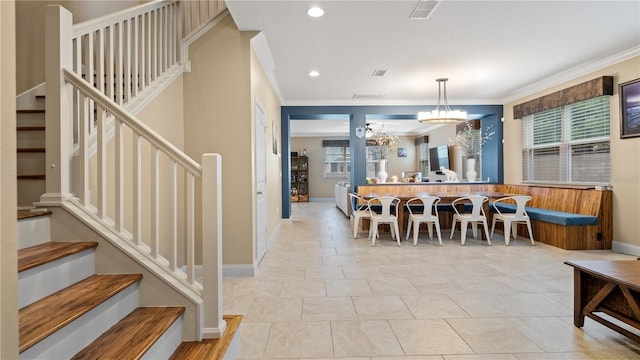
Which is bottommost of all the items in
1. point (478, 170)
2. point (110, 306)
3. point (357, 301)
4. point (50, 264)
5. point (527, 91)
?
point (357, 301)

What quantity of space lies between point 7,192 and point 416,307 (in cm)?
280

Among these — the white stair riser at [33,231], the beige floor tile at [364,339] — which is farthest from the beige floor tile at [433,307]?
the white stair riser at [33,231]

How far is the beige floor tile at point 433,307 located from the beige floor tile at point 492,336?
4.6 inches

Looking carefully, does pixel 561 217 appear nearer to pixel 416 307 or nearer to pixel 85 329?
pixel 416 307

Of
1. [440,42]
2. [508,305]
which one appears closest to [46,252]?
[508,305]

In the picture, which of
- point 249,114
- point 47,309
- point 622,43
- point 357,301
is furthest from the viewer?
point 622,43

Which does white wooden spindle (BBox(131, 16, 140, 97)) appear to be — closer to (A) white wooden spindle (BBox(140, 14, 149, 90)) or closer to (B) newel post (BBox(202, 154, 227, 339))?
(A) white wooden spindle (BBox(140, 14, 149, 90))

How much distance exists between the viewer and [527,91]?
661 cm

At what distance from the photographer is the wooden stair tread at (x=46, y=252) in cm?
154

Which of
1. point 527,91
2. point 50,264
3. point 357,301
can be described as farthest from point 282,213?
point 50,264

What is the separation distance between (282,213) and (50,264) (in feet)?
21.2

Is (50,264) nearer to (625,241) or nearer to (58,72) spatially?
(58,72)

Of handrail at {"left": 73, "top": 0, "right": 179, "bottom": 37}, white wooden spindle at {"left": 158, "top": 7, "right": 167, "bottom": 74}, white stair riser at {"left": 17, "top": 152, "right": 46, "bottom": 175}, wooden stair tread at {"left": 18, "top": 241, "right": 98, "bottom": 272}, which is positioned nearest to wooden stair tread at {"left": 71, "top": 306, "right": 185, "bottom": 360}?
wooden stair tread at {"left": 18, "top": 241, "right": 98, "bottom": 272}

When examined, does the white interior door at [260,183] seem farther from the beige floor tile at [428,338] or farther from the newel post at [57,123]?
the newel post at [57,123]
